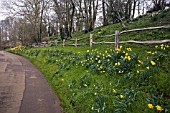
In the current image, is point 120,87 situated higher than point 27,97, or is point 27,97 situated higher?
point 120,87

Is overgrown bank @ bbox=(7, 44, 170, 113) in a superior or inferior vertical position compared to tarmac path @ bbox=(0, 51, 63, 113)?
superior

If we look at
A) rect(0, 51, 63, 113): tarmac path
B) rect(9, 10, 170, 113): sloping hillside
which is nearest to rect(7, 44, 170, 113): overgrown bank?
rect(9, 10, 170, 113): sloping hillside

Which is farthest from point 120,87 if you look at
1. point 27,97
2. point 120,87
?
point 27,97

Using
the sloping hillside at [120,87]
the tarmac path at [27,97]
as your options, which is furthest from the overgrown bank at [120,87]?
the tarmac path at [27,97]

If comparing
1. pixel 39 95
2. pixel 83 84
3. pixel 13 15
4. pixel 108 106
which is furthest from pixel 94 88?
pixel 13 15

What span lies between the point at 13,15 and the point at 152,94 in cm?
2731

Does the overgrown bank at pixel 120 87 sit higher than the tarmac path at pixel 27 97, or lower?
higher

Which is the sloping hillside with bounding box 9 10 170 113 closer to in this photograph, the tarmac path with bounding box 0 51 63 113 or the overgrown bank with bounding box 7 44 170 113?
the overgrown bank with bounding box 7 44 170 113

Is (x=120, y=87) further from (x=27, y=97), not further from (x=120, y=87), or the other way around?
(x=27, y=97)

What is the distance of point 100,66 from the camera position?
6406 mm

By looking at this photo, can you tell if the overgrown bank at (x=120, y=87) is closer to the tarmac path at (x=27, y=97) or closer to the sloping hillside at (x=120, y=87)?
the sloping hillside at (x=120, y=87)

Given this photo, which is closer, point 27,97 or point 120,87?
point 120,87

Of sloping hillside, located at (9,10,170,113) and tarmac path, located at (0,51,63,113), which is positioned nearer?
sloping hillside, located at (9,10,170,113)

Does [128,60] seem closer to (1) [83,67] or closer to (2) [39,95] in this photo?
(1) [83,67]
